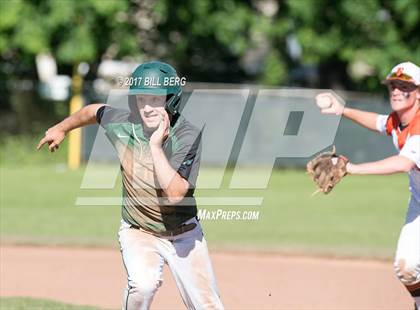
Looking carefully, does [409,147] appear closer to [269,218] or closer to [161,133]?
[161,133]

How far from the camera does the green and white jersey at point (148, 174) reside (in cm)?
669

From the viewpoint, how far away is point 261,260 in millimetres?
12641

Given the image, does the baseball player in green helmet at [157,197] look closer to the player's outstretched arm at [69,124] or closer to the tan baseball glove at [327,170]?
the player's outstretched arm at [69,124]

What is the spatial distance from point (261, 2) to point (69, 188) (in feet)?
32.5

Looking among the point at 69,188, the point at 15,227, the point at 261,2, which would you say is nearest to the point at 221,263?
the point at 15,227

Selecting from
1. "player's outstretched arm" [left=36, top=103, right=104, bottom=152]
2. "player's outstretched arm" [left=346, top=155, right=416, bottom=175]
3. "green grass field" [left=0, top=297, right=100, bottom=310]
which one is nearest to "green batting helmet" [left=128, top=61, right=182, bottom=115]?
"player's outstretched arm" [left=36, top=103, right=104, bottom=152]

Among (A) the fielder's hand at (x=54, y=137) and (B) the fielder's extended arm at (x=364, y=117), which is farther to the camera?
(B) the fielder's extended arm at (x=364, y=117)

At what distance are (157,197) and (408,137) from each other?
2.29 metres

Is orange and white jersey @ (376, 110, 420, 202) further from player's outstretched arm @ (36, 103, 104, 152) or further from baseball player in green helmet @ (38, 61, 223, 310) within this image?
player's outstretched arm @ (36, 103, 104, 152)

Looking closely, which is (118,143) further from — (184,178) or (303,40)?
(303,40)

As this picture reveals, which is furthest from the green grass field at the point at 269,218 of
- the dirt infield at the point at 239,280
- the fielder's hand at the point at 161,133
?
the fielder's hand at the point at 161,133

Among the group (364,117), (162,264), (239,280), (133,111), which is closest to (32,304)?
(239,280)

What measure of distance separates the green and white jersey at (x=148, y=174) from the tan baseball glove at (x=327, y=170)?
1067 mm

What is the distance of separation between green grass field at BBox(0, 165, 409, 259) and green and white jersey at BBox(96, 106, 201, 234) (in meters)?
6.76
